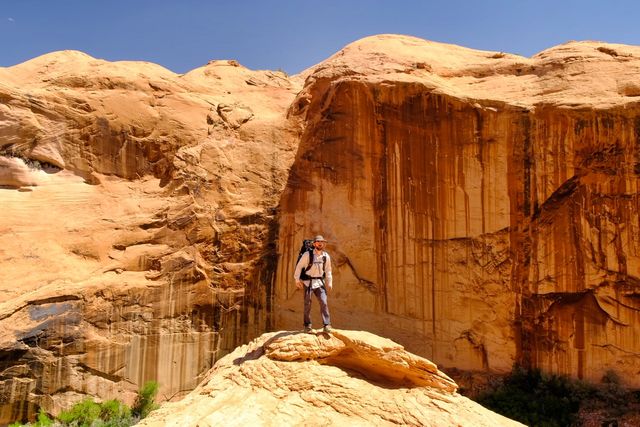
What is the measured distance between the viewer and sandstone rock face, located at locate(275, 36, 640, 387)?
41.3ft

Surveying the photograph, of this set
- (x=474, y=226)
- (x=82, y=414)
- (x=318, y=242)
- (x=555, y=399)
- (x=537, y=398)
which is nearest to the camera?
(x=318, y=242)

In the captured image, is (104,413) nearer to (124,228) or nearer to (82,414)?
(82,414)

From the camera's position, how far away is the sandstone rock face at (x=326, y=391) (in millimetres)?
8227

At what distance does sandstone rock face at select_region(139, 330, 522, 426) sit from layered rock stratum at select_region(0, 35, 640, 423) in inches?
Answer: 191

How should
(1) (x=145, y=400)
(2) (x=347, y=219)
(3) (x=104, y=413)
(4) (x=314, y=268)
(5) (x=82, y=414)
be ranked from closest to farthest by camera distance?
(4) (x=314, y=268) < (5) (x=82, y=414) < (3) (x=104, y=413) < (1) (x=145, y=400) < (2) (x=347, y=219)

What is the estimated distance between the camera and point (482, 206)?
13625mm

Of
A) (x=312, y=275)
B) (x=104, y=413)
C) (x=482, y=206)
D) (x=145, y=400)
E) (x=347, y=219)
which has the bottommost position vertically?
(x=104, y=413)

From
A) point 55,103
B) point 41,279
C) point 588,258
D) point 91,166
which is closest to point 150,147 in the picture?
point 91,166

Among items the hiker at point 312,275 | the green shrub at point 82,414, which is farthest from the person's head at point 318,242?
the green shrub at point 82,414

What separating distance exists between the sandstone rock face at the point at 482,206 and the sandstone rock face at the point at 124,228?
4.71 feet

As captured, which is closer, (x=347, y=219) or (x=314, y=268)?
(x=314, y=268)

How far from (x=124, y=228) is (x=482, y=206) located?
9469 mm

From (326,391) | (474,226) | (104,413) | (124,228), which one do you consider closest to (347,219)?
(474,226)

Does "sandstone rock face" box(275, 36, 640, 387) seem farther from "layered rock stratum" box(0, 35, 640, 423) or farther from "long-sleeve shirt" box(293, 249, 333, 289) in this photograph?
"long-sleeve shirt" box(293, 249, 333, 289)
